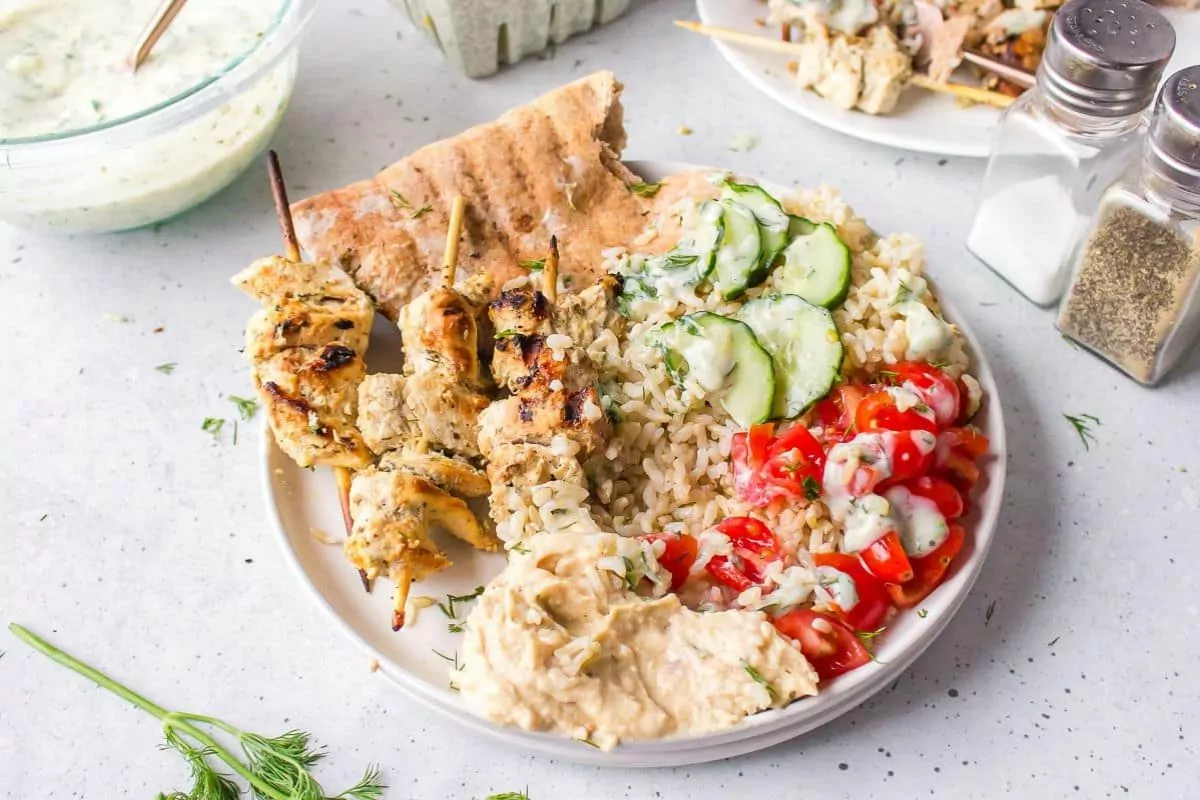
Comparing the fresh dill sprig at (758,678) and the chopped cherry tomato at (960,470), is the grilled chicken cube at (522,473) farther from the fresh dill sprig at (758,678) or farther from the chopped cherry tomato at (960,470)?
the chopped cherry tomato at (960,470)

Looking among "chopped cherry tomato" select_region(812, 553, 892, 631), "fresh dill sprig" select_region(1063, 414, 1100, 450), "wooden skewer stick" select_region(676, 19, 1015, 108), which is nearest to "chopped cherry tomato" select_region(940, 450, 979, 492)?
"chopped cherry tomato" select_region(812, 553, 892, 631)

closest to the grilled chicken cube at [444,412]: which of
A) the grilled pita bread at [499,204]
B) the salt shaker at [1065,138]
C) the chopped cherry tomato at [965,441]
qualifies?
the grilled pita bread at [499,204]

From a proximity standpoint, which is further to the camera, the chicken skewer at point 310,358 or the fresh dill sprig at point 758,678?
the chicken skewer at point 310,358

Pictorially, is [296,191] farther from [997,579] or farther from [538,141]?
[997,579]

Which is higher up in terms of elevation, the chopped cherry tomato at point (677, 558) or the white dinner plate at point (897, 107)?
the white dinner plate at point (897, 107)

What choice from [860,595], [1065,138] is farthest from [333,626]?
[1065,138]

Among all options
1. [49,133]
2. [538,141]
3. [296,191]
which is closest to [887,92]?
[538,141]
